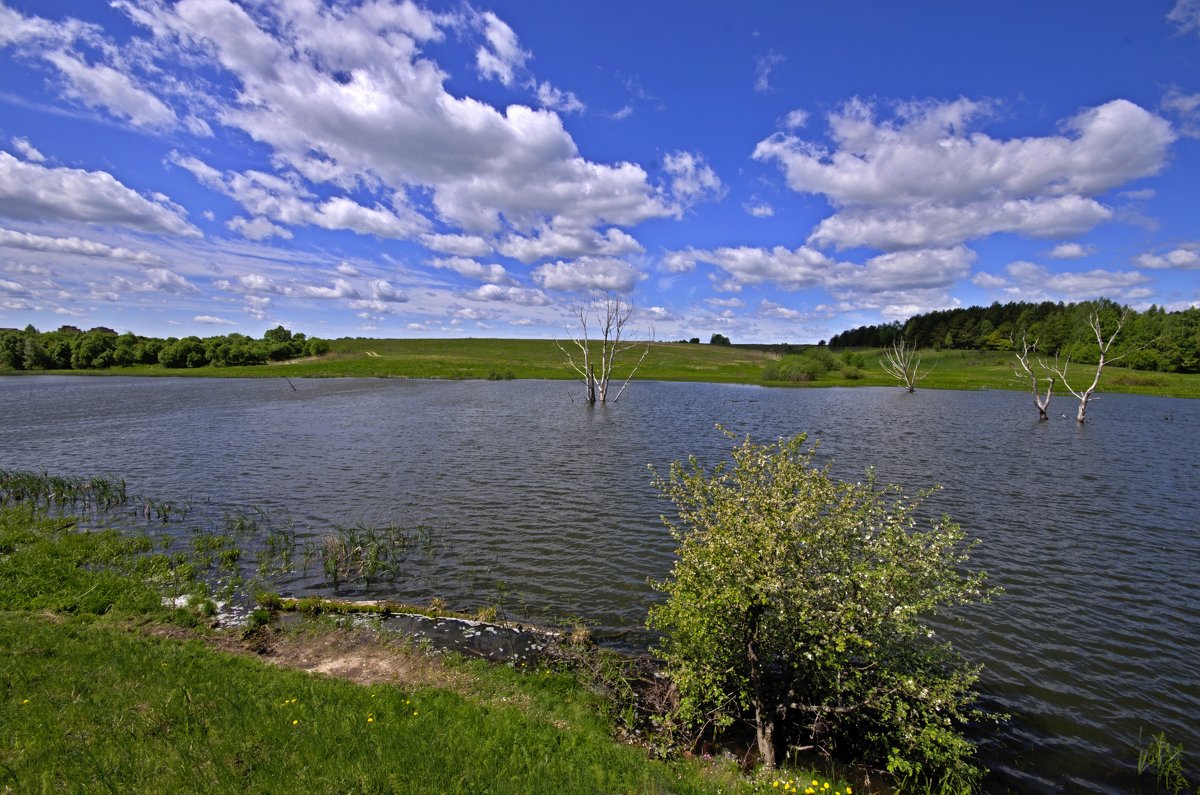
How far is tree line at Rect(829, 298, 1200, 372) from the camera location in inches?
4855

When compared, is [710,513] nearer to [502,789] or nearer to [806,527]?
[806,527]

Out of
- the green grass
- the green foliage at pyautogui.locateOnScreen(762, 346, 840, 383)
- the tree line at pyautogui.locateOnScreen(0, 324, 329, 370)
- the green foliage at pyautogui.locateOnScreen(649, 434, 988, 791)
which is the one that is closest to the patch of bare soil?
the green grass

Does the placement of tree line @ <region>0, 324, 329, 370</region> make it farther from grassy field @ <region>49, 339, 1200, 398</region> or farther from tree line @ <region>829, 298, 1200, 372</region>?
tree line @ <region>829, 298, 1200, 372</region>

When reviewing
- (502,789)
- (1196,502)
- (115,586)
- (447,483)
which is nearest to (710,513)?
(502,789)

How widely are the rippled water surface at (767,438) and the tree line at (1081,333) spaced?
3104 inches

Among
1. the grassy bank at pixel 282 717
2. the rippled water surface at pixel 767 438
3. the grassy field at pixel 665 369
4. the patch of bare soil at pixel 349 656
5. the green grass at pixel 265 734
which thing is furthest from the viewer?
the grassy field at pixel 665 369

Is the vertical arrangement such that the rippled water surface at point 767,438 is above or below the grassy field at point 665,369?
below

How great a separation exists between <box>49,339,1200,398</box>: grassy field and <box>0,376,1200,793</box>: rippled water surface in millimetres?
54246

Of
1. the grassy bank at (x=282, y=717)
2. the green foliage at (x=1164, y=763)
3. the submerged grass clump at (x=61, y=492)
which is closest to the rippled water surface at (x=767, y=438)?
the green foliage at (x=1164, y=763)

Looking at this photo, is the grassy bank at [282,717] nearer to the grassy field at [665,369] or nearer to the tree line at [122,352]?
the grassy field at [665,369]

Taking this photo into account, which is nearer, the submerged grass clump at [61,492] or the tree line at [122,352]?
the submerged grass clump at [61,492]

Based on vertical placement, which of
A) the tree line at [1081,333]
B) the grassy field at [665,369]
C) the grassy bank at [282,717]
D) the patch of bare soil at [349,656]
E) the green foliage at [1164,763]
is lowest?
the green foliage at [1164,763]

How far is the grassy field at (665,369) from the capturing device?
112 meters

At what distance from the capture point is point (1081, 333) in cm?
15225
